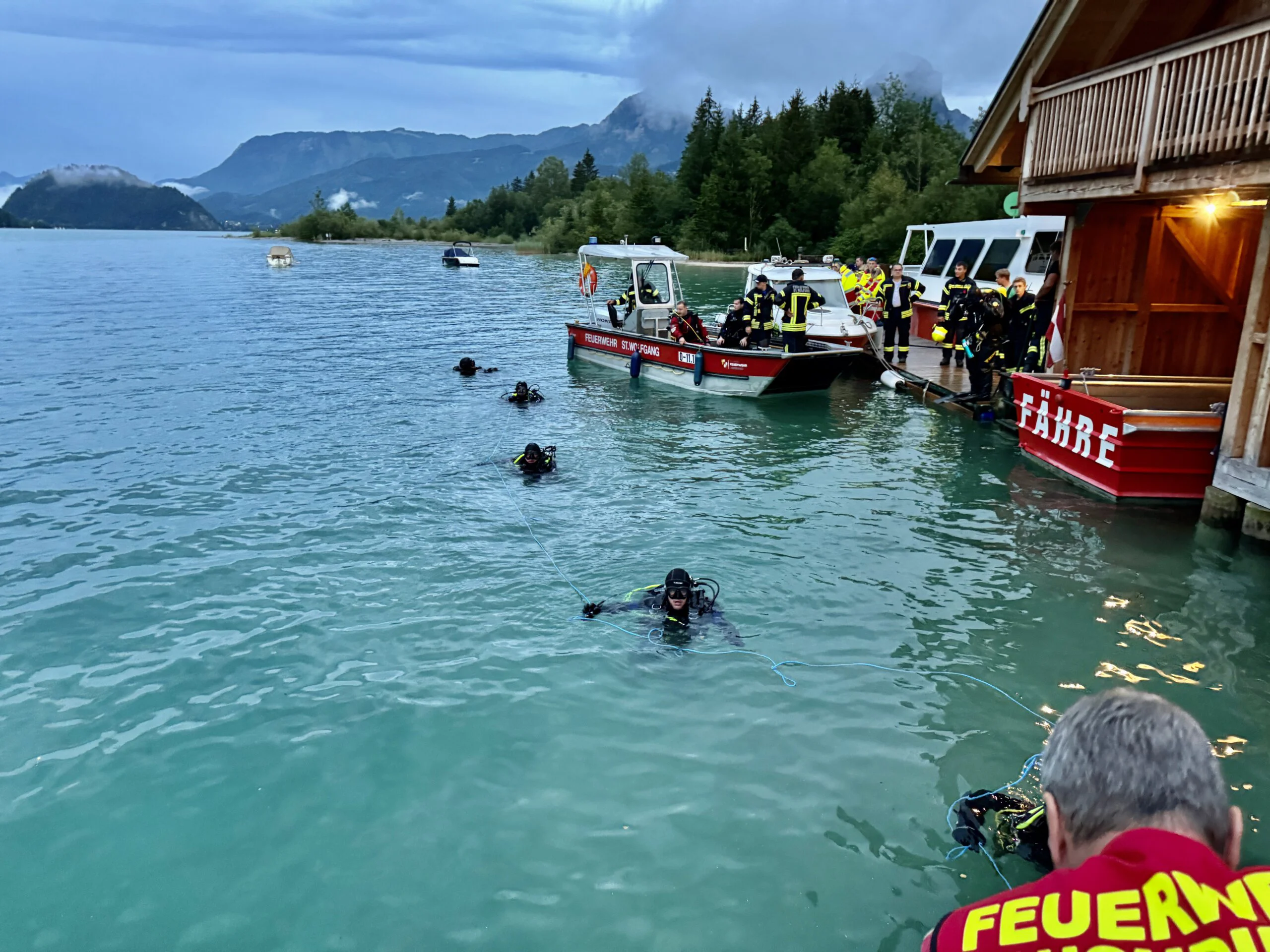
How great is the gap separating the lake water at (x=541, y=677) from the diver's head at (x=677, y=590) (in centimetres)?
45

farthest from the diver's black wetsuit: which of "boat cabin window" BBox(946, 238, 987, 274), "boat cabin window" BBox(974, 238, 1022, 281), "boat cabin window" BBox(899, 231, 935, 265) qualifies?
"boat cabin window" BBox(899, 231, 935, 265)

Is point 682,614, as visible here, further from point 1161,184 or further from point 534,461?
point 1161,184

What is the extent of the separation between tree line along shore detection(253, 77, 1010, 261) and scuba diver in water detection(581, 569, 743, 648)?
44.3m

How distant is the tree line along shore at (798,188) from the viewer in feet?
206

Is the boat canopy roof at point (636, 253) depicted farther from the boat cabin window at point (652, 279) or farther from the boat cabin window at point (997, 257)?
the boat cabin window at point (997, 257)

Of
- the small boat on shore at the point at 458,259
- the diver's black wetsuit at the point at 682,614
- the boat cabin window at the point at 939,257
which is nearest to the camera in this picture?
the diver's black wetsuit at the point at 682,614

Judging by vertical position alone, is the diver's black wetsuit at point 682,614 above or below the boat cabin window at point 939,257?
below

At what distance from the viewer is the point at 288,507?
37.7 feet

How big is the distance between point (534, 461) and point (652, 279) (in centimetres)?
1009

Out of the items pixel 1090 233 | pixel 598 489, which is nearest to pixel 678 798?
pixel 598 489

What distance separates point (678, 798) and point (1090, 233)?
453 inches

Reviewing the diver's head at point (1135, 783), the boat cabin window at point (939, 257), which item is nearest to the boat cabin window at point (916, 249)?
the boat cabin window at point (939, 257)

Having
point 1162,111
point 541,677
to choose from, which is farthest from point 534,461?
point 1162,111

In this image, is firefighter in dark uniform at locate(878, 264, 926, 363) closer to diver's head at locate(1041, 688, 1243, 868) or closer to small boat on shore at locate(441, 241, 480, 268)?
diver's head at locate(1041, 688, 1243, 868)
